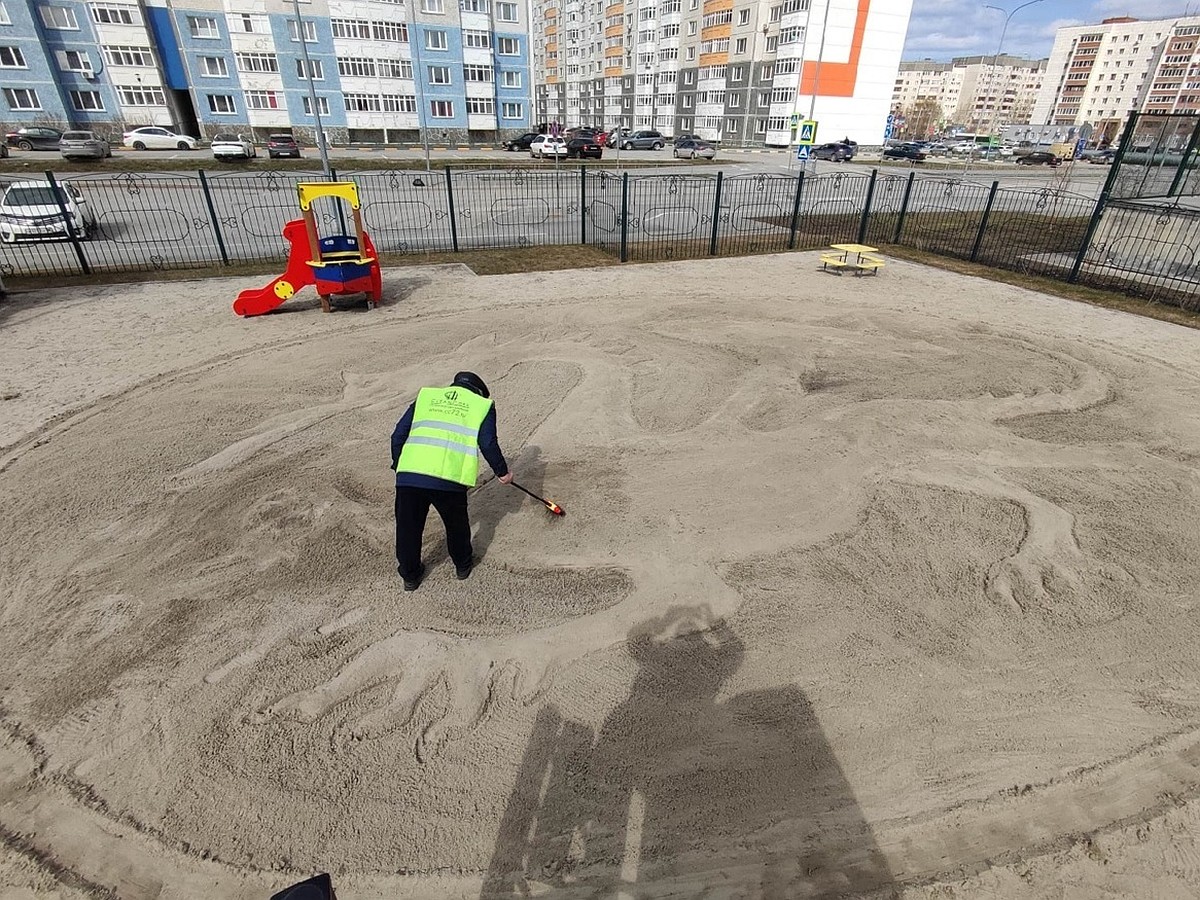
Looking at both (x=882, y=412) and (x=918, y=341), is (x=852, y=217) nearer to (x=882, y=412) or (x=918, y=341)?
(x=918, y=341)

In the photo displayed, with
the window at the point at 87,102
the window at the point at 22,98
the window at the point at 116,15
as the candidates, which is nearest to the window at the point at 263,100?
the window at the point at 116,15

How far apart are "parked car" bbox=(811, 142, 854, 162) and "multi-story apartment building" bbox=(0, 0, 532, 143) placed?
1169 inches

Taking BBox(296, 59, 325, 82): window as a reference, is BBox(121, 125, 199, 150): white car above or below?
below

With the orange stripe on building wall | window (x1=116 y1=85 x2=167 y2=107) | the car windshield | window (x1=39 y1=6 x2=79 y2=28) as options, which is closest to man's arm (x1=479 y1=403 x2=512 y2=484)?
the car windshield

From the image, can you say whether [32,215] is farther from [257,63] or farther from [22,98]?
[22,98]

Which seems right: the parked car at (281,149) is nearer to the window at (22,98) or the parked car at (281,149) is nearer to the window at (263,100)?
the window at (263,100)

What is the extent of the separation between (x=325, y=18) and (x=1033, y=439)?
60.5 m

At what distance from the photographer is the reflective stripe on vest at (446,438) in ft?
13.4

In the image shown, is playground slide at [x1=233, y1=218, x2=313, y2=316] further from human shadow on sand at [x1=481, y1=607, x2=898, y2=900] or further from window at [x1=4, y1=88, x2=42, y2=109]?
window at [x1=4, y1=88, x2=42, y2=109]

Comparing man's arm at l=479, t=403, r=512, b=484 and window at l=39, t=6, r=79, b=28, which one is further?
window at l=39, t=6, r=79, b=28

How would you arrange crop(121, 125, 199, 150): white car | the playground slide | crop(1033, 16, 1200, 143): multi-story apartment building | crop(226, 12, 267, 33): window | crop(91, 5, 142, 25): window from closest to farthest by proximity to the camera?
the playground slide < crop(121, 125, 199, 150): white car < crop(91, 5, 142, 25): window < crop(226, 12, 267, 33): window < crop(1033, 16, 1200, 143): multi-story apartment building

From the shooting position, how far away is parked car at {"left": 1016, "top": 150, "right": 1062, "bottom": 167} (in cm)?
5205


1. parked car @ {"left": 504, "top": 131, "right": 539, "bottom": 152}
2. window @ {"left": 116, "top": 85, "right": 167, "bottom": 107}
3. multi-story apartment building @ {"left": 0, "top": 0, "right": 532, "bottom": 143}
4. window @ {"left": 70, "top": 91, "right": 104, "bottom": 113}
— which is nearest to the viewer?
multi-story apartment building @ {"left": 0, "top": 0, "right": 532, "bottom": 143}

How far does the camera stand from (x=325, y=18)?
160 ft
